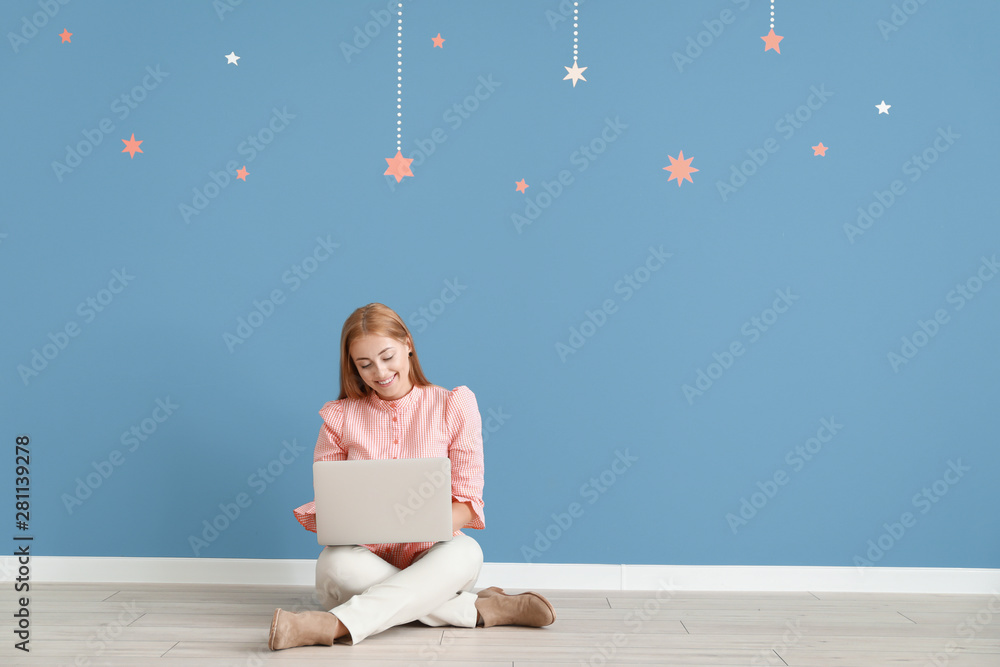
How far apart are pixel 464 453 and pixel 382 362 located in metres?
0.26

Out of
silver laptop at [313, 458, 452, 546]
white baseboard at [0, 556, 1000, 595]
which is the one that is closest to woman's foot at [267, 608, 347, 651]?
silver laptop at [313, 458, 452, 546]

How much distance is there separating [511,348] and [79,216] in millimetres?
1124

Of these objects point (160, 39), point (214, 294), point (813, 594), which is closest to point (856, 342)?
point (813, 594)

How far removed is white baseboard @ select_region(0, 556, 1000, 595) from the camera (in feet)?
6.30

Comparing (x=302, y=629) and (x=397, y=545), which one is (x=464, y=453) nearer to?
(x=397, y=545)

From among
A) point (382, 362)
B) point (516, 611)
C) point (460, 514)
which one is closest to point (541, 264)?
point (382, 362)

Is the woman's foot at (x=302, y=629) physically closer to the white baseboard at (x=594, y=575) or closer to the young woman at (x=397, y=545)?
the young woman at (x=397, y=545)

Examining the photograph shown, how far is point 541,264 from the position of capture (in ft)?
6.51

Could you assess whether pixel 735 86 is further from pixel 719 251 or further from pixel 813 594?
pixel 813 594

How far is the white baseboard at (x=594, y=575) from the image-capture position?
192 centimetres

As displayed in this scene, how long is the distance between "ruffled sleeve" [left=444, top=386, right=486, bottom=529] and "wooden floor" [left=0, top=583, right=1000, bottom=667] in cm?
27

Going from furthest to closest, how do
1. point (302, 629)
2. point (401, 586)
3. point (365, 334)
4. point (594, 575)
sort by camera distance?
point (594, 575), point (365, 334), point (401, 586), point (302, 629)

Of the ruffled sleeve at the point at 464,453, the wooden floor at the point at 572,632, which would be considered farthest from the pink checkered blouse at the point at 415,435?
the wooden floor at the point at 572,632

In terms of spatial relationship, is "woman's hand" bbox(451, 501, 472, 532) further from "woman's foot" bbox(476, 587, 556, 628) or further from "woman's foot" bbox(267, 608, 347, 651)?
"woman's foot" bbox(267, 608, 347, 651)
